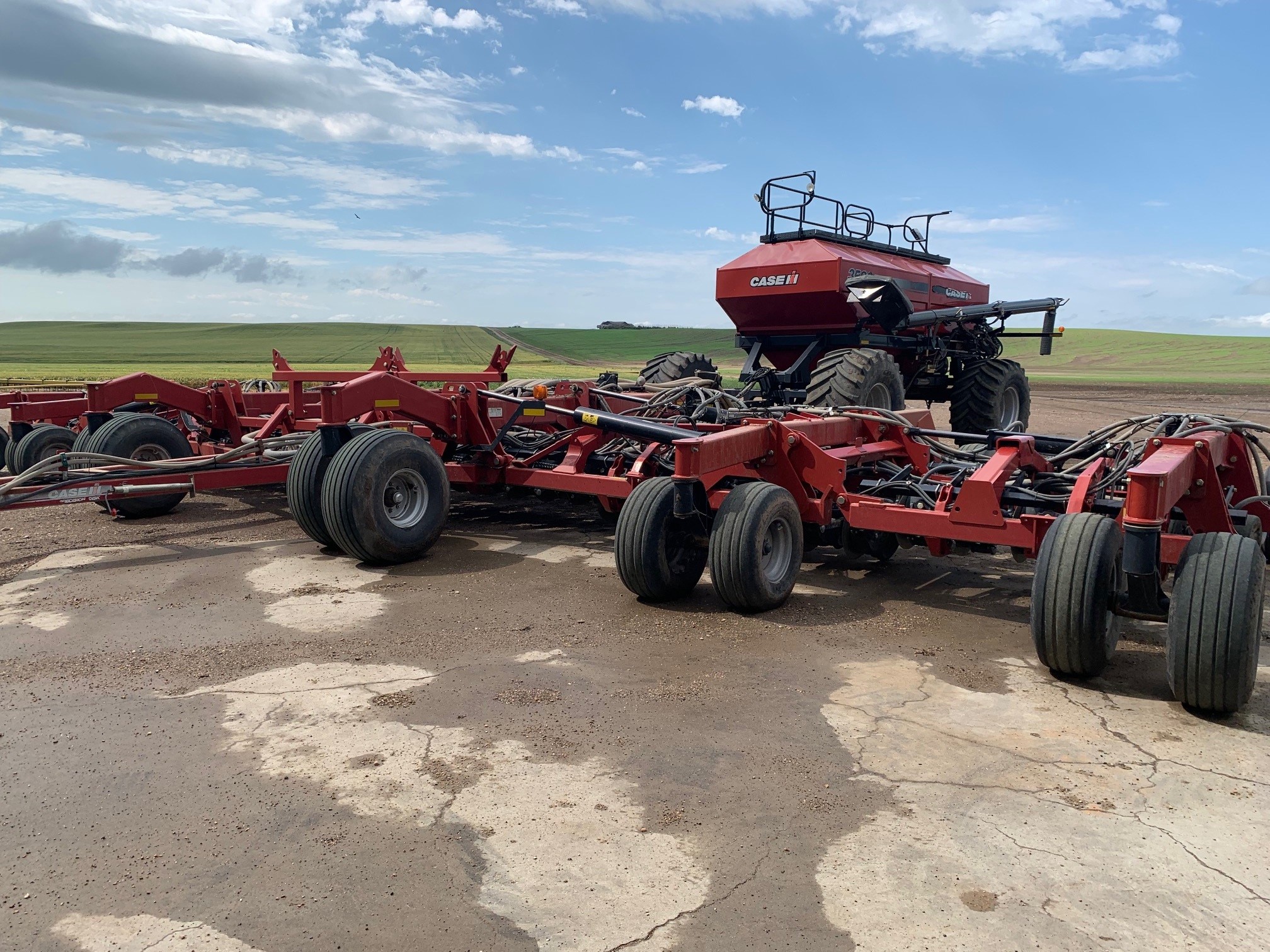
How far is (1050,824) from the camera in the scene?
10.4 feet

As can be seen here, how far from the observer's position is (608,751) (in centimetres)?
369

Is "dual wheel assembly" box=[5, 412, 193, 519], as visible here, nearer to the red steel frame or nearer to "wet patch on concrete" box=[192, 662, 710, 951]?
the red steel frame

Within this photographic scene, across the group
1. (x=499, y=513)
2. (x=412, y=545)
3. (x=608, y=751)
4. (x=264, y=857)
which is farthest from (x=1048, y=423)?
(x=264, y=857)

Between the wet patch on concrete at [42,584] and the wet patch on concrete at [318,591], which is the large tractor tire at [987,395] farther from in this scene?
the wet patch on concrete at [42,584]

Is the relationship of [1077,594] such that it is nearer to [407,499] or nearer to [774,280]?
[407,499]

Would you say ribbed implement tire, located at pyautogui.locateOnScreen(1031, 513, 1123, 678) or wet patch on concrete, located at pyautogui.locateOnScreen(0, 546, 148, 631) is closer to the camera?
ribbed implement tire, located at pyautogui.locateOnScreen(1031, 513, 1123, 678)

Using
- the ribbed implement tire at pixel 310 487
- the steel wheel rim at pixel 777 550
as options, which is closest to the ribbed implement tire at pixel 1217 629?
the steel wheel rim at pixel 777 550

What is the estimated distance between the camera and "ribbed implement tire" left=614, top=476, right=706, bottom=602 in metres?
5.52

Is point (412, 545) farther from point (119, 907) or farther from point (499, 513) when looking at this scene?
point (119, 907)

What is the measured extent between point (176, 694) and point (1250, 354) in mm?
61981

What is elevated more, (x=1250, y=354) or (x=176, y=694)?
(x=1250, y=354)

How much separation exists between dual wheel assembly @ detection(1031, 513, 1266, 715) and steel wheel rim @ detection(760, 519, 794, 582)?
5.42 feet

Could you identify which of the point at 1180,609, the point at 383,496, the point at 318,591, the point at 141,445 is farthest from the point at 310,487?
the point at 1180,609

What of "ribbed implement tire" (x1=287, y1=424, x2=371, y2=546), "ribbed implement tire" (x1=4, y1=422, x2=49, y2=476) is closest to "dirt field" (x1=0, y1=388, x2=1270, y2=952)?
"ribbed implement tire" (x1=287, y1=424, x2=371, y2=546)
